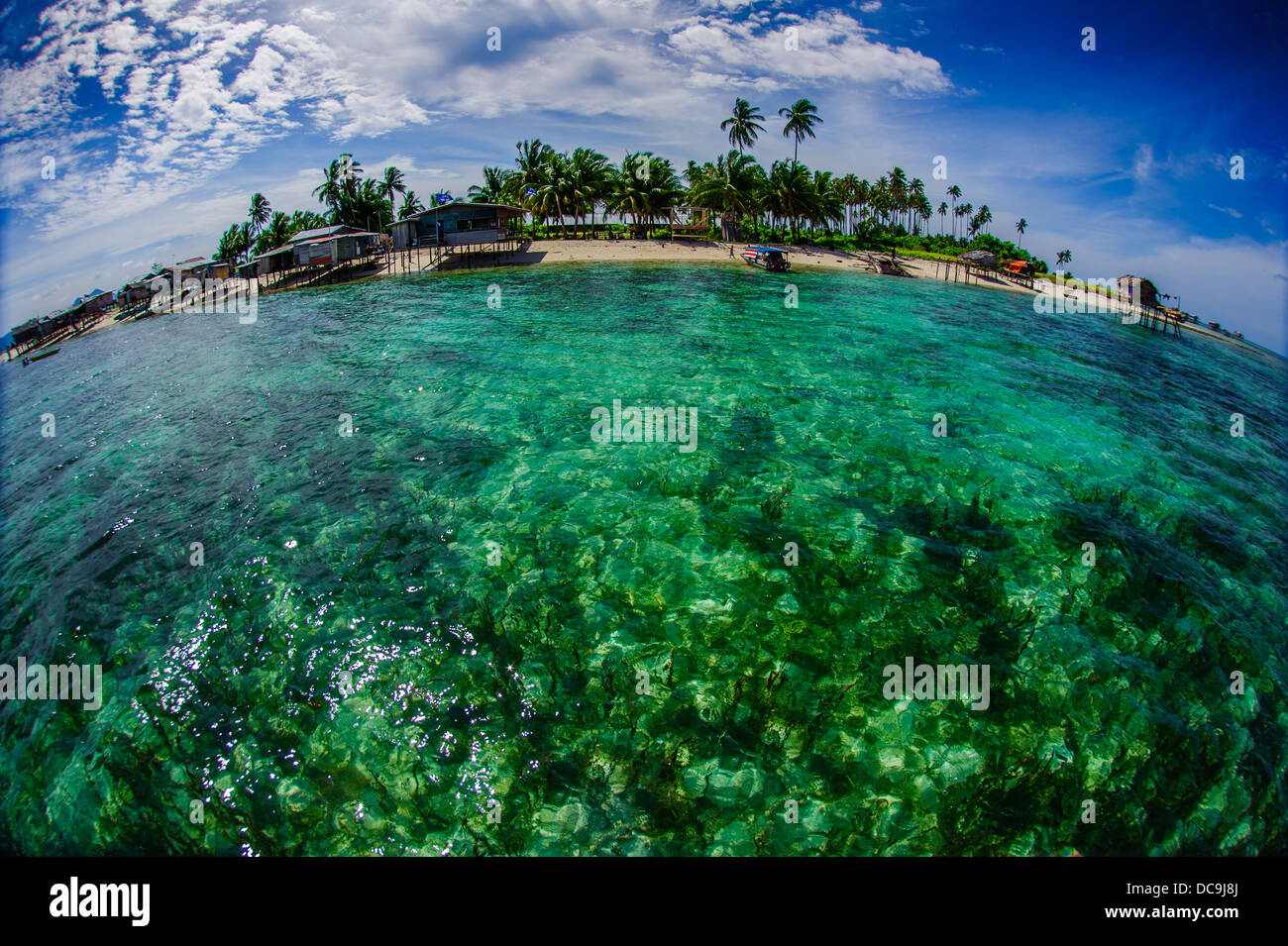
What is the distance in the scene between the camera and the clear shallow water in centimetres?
589

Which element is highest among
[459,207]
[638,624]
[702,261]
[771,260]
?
[459,207]

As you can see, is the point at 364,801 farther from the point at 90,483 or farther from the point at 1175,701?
the point at 90,483

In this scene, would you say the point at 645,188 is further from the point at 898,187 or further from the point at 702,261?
the point at 898,187

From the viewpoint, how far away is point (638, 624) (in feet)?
26.7

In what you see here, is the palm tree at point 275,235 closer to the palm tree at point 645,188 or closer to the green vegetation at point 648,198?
the green vegetation at point 648,198

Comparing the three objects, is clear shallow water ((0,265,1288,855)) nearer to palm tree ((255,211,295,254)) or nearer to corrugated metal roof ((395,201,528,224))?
corrugated metal roof ((395,201,528,224))

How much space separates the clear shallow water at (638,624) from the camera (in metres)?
5.89

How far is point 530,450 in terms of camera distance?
13.9m

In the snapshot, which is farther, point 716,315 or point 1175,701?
Answer: point 716,315

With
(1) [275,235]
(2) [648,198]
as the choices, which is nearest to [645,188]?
(2) [648,198]

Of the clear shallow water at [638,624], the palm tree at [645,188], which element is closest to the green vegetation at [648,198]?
the palm tree at [645,188]

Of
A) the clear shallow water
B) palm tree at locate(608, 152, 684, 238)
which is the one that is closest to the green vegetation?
palm tree at locate(608, 152, 684, 238)
